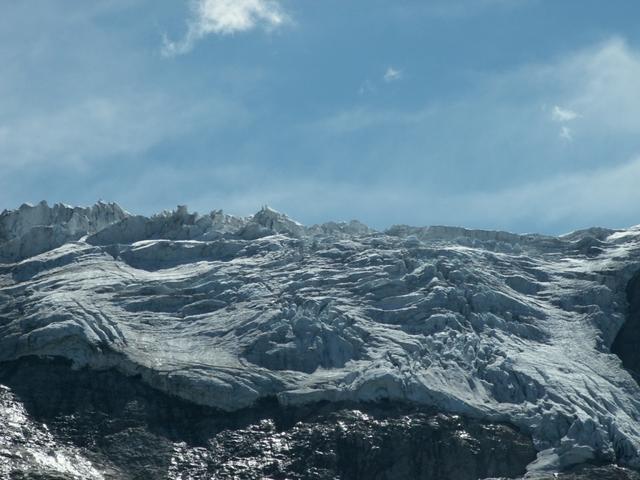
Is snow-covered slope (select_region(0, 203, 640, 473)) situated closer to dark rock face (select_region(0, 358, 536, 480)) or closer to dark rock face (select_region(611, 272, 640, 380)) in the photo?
dark rock face (select_region(611, 272, 640, 380))

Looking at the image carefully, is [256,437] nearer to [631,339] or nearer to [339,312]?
[339,312]

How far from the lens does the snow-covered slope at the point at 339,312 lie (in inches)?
4751

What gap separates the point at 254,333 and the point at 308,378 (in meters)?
8.92

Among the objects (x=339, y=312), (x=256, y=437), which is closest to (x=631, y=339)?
(x=339, y=312)

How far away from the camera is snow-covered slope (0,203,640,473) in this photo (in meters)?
121

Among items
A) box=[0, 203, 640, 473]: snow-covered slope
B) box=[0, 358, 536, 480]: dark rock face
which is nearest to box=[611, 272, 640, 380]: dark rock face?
box=[0, 203, 640, 473]: snow-covered slope

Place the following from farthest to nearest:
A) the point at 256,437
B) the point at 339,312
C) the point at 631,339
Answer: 1. the point at 631,339
2. the point at 339,312
3. the point at 256,437

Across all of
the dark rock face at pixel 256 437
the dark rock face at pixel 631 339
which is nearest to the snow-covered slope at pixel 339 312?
the dark rock face at pixel 631 339

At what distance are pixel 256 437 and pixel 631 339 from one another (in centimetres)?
4080

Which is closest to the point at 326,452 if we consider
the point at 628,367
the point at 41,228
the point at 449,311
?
the point at 449,311

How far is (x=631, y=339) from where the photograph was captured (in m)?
136

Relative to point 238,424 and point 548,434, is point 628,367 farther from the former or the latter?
point 238,424

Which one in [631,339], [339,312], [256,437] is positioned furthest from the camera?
[631,339]

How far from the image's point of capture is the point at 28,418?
4567 inches
